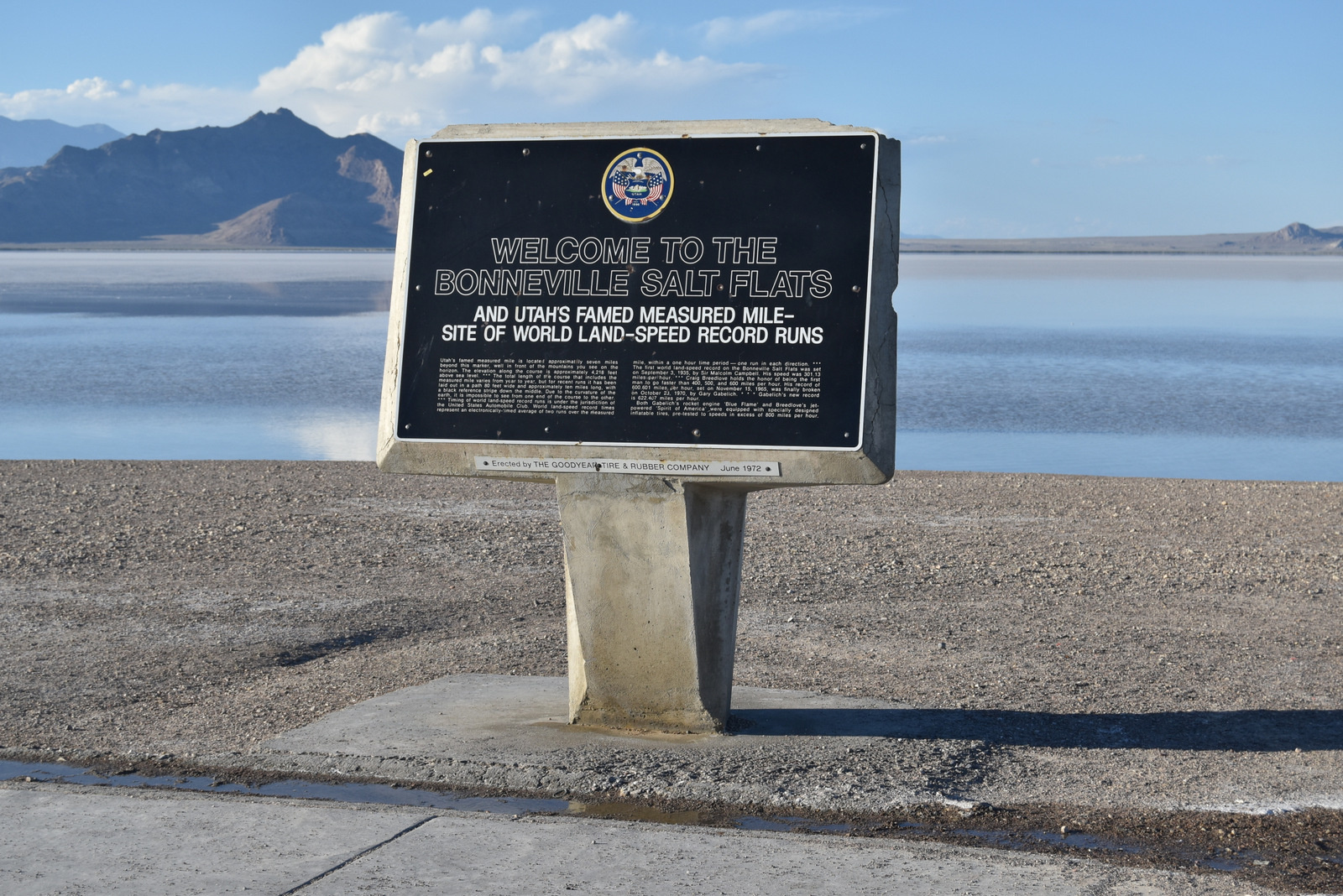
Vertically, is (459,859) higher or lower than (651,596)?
lower

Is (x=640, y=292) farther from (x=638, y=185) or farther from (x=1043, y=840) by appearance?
(x=1043, y=840)

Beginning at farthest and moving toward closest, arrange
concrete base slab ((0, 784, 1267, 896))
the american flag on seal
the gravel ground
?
the gravel ground
the american flag on seal
concrete base slab ((0, 784, 1267, 896))

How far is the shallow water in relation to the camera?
19953 mm

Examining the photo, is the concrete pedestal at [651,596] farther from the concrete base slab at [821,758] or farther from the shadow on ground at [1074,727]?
the shadow on ground at [1074,727]

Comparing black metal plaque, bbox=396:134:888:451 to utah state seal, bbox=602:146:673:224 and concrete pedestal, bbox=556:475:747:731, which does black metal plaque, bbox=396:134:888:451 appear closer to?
utah state seal, bbox=602:146:673:224

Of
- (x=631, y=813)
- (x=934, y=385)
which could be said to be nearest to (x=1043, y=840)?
(x=631, y=813)

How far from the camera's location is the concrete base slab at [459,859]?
149 inches

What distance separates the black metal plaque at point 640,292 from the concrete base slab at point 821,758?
111cm

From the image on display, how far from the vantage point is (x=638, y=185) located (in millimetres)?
5215

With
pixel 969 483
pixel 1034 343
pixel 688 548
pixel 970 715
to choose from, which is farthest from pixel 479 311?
pixel 1034 343

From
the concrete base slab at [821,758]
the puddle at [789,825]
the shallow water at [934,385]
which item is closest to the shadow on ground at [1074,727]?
the concrete base slab at [821,758]

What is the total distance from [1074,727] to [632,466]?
7.17ft

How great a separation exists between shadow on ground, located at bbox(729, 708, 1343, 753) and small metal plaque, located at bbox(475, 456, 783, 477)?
41.7 inches

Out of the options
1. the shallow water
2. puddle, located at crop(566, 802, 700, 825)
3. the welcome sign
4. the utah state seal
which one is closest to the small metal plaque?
the welcome sign
